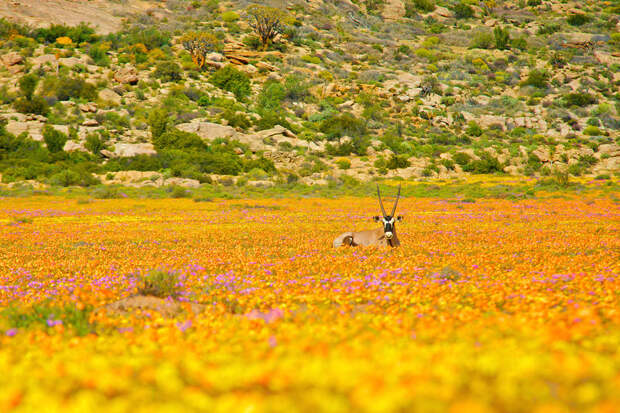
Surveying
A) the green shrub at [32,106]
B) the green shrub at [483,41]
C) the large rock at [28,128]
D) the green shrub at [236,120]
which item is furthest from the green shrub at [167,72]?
the green shrub at [483,41]

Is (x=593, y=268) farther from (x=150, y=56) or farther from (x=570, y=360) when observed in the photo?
(x=150, y=56)

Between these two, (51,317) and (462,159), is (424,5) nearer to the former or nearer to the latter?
(462,159)

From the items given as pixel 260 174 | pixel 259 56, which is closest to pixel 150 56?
pixel 259 56

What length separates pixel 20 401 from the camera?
9.54 ft

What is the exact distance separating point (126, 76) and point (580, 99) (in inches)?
3195

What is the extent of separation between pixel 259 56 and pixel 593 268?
279 feet

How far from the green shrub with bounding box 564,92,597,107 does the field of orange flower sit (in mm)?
76374

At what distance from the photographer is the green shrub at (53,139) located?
170 feet

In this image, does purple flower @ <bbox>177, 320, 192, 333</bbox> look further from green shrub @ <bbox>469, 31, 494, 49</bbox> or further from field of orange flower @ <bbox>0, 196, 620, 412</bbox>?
green shrub @ <bbox>469, 31, 494, 49</bbox>

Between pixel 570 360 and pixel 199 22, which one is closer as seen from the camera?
pixel 570 360

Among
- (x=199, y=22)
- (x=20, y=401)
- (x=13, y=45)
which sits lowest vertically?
(x=20, y=401)

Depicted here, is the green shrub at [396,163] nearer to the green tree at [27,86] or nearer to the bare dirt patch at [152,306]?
the green tree at [27,86]

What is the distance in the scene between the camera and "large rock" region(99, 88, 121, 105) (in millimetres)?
64706

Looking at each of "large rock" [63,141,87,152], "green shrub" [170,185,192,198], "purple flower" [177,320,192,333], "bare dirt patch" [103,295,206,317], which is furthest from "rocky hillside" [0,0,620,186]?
"purple flower" [177,320,192,333]
